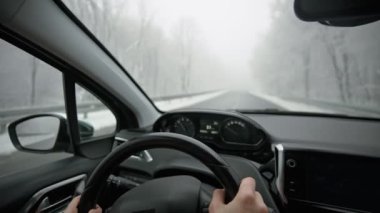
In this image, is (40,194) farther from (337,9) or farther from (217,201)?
(337,9)

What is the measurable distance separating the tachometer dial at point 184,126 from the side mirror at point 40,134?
1.06m

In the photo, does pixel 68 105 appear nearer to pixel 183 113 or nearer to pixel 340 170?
pixel 183 113

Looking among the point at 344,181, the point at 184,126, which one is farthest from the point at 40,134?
the point at 344,181

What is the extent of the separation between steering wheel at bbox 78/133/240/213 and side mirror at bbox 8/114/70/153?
138cm

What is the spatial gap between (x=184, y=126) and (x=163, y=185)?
1.49m

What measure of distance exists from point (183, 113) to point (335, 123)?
1.60 meters

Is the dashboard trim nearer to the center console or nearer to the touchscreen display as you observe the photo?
the center console

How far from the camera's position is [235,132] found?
9.61ft

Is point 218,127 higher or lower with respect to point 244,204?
lower

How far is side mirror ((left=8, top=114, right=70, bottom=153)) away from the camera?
272 cm

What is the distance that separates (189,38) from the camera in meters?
20.2

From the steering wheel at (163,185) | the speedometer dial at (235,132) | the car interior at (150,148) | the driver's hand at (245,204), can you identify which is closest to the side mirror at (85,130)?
the car interior at (150,148)

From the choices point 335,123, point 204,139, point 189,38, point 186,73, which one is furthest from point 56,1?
point 186,73

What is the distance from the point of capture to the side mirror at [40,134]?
2.72 metres
